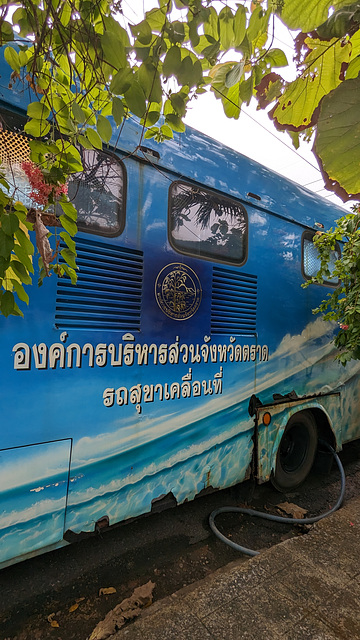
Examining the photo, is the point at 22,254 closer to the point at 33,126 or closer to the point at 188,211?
the point at 33,126

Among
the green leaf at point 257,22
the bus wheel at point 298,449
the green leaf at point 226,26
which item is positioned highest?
the green leaf at point 226,26

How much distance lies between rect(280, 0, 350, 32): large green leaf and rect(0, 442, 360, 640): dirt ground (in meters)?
Answer: 2.83

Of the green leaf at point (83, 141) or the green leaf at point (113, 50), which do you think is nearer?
the green leaf at point (113, 50)

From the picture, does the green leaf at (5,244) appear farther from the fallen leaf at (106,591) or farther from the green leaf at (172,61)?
the fallen leaf at (106,591)

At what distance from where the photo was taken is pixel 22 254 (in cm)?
123

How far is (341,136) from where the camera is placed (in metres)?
0.70

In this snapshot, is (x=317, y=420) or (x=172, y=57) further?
(x=317, y=420)

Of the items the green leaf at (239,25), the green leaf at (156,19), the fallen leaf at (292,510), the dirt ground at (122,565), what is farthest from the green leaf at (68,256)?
the fallen leaf at (292,510)

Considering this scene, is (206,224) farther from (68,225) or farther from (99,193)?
(68,225)

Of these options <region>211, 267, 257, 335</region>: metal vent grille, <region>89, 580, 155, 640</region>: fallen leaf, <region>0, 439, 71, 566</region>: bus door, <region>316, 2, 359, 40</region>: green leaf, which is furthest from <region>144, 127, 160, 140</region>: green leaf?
<region>89, 580, 155, 640</region>: fallen leaf

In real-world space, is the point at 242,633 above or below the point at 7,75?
below

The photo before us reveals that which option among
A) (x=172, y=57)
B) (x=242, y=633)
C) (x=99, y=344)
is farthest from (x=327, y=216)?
(x=242, y=633)

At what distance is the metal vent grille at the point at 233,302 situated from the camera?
2727mm

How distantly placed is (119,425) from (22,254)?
1.33 meters
